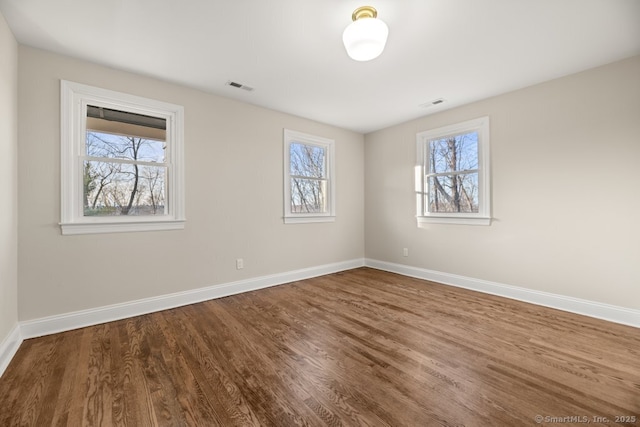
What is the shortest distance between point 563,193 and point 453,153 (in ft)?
4.59

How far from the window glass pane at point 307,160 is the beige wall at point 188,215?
0.88 feet

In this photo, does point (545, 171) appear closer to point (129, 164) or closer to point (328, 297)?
point (328, 297)

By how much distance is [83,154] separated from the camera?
8.63ft

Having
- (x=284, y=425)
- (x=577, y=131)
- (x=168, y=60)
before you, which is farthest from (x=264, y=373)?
(x=577, y=131)

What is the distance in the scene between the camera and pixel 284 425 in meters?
1.38

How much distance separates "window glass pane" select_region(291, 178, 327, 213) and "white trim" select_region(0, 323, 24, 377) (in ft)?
10.0

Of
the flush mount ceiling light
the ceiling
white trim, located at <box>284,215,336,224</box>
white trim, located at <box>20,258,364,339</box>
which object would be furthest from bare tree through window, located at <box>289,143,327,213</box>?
the flush mount ceiling light

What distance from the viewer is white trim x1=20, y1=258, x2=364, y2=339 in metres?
Result: 2.40

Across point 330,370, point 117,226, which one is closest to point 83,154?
point 117,226

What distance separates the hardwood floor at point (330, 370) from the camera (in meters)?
1.46

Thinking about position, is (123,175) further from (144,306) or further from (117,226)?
(144,306)

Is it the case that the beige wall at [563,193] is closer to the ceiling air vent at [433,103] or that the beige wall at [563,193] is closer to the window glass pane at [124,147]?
the ceiling air vent at [433,103]

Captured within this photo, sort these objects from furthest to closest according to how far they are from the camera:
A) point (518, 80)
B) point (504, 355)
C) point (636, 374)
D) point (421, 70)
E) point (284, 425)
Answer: point (518, 80), point (421, 70), point (504, 355), point (636, 374), point (284, 425)

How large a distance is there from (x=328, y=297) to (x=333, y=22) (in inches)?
112
